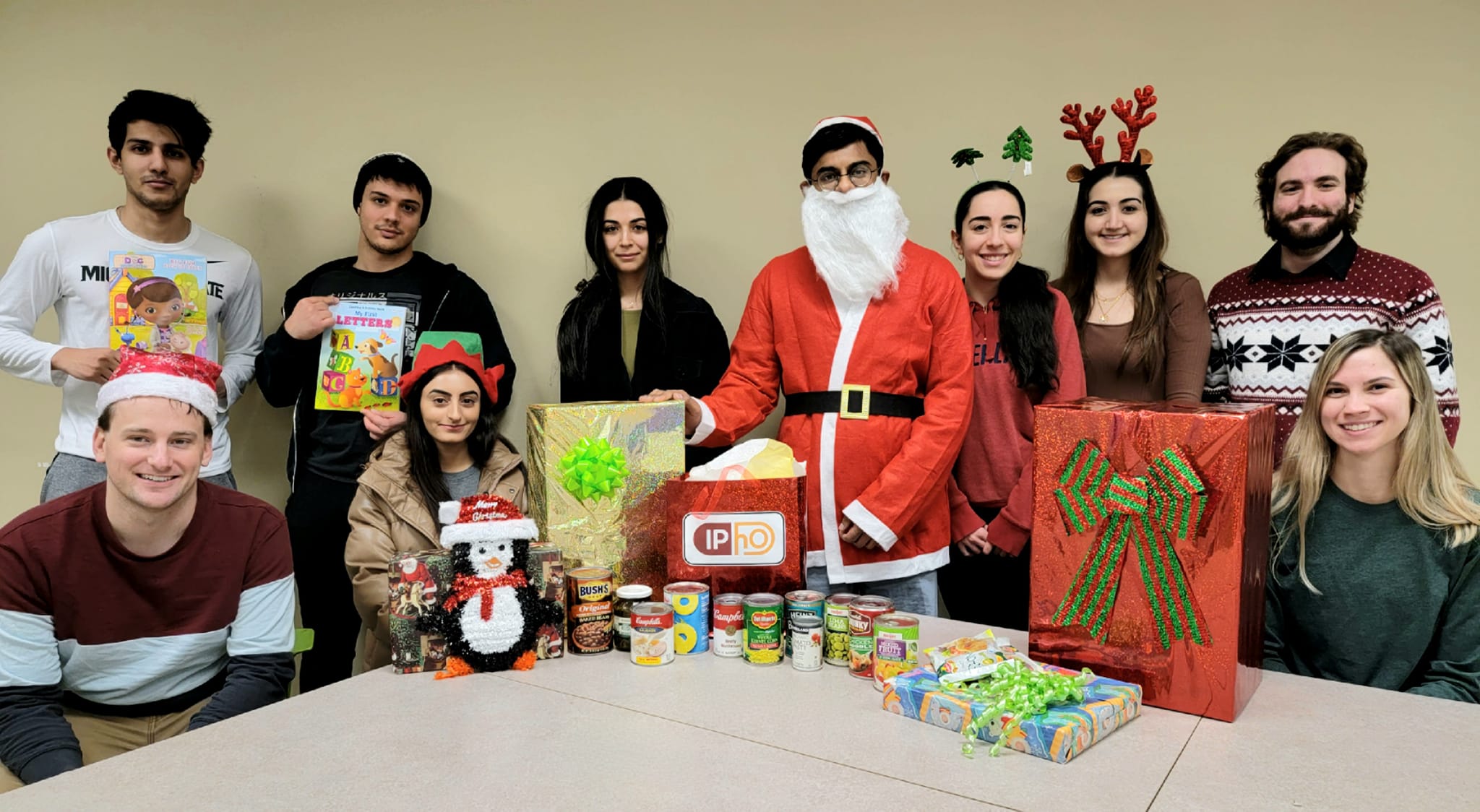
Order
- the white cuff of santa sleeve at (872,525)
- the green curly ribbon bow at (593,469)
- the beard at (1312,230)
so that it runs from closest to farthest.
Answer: the green curly ribbon bow at (593,469)
the white cuff of santa sleeve at (872,525)
the beard at (1312,230)

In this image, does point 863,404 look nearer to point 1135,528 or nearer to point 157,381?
point 1135,528

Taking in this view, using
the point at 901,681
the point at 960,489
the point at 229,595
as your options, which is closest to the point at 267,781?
the point at 229,595

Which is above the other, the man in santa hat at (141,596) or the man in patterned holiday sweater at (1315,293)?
the man in patterned holiday sweater at (1315,293)

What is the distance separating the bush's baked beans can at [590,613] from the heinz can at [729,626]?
200 mm

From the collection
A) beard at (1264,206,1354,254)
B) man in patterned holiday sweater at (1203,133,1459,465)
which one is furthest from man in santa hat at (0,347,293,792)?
beard at (1264,206,1354,254)

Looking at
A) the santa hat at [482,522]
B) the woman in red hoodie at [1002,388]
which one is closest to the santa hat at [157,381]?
the santa hat at [482,522]

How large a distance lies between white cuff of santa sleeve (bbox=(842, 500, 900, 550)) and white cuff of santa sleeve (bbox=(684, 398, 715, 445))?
1.24 feet

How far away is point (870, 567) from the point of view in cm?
206

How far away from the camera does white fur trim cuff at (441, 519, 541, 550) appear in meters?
1.46

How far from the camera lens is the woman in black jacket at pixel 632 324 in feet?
8.66

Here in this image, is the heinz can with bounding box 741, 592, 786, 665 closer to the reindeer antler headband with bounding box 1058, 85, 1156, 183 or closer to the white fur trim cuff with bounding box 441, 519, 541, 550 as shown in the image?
the white fur trim cuff with bounding box 441, 519, 541, 550

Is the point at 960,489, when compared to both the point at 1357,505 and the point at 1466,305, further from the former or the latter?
the point at 1466,305

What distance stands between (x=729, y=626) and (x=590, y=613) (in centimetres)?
25

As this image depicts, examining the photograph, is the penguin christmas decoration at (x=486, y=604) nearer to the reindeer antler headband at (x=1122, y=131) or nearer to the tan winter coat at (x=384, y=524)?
the tan winter coat at (x=384, y=524)
